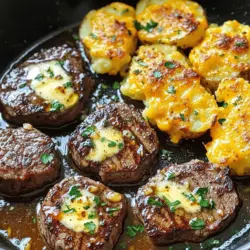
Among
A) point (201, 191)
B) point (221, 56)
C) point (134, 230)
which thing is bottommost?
point (134, 230)

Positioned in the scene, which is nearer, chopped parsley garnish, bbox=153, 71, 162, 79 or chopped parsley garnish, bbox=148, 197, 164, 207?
chopped parsley garnish, bbox=148, 197, 164, 207

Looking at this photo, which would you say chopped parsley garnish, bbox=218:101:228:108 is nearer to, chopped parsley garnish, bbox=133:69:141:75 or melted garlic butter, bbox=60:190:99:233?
chopped parsley garnish, bbox=133:69:141:75

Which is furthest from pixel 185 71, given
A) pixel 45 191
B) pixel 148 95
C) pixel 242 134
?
pixel 45 191

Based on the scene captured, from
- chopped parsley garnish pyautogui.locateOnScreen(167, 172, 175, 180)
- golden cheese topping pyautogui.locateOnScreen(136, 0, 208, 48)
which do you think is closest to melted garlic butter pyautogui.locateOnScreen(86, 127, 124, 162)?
chopped parsley garnish pyautogui.locateOnScreen(167, 172, 175, 180)

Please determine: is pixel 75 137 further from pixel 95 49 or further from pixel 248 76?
pixel 248 76

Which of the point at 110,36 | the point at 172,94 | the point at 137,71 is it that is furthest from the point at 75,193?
the point at 110,36

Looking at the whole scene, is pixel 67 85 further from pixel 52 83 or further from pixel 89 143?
pixel 89 143

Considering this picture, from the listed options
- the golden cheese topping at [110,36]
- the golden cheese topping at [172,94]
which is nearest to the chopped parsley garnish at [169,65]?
the golden cheese topping at [172,94]
